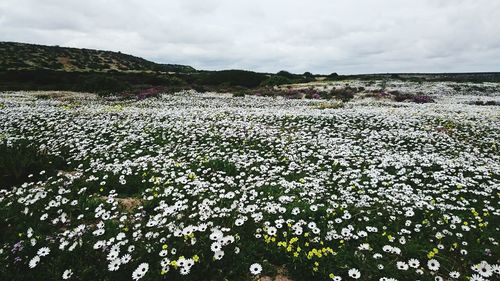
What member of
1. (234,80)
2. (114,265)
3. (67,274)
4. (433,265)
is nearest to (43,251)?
(67,274)

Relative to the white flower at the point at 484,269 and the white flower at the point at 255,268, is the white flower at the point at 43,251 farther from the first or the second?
the white flower at the point at 484,269

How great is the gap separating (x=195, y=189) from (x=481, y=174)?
9.13m

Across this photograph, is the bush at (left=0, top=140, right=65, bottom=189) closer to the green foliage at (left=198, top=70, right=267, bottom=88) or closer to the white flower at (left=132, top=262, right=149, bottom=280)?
the white flower at (left=132, top=262, right=149, bottom=280)

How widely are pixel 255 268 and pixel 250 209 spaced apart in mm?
2014

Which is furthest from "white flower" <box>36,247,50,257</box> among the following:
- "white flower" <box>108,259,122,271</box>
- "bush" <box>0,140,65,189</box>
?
"bush" <box>0,140,65,189</box>

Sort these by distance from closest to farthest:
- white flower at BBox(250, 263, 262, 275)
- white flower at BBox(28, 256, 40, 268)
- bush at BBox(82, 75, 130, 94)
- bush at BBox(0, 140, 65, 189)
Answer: white flower at BBox(250, 263, 262, 275)
white flower at BBox(28, 256, 40, 268)
bush at BBox(0, 140, 65, 189)
bush at BBox(82, 75, 130, 94)

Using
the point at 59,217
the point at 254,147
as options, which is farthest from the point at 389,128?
the point at 59,217

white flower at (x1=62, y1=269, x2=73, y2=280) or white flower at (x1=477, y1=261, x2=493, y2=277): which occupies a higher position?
white flower at (x1=62, y1=269, x2=73, y2=280)

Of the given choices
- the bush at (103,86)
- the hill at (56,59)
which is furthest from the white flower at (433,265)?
the hill at (56,59)

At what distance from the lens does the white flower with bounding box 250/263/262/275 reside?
5.35m

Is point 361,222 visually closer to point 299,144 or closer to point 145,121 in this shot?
point 299,144

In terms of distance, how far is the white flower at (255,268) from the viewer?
5.35 metres

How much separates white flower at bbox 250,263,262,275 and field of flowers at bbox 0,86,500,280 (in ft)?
0.06

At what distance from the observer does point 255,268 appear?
5480 mm
